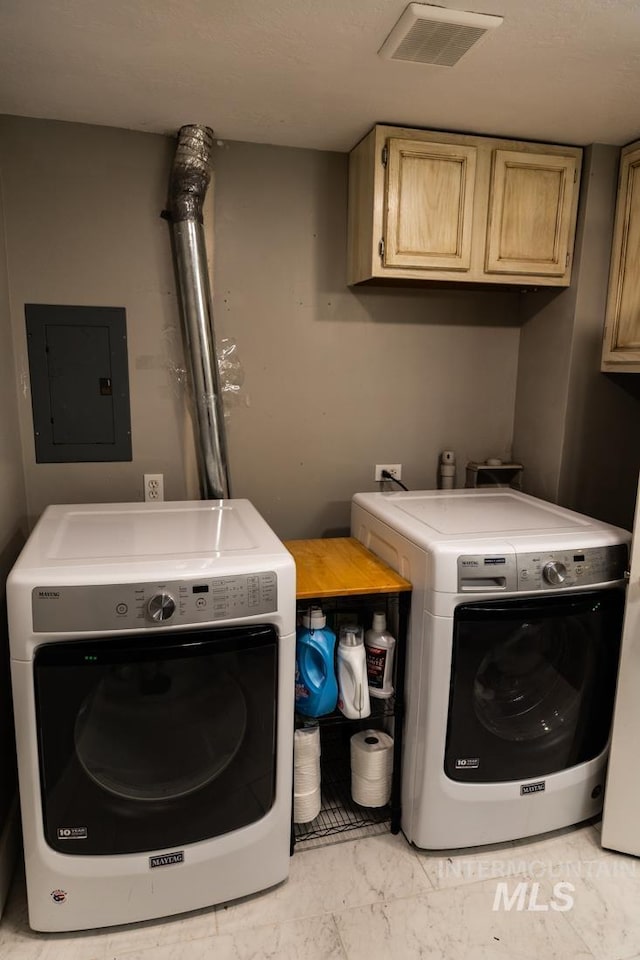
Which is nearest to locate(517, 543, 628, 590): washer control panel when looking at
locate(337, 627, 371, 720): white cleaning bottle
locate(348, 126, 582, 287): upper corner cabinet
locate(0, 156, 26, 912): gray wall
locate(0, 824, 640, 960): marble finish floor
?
locate(337, 627, 371, 720): white cleaning bottle

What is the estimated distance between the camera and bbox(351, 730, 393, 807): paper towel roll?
1938 millimetres

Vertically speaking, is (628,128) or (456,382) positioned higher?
(628,128)

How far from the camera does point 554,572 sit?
1728mm

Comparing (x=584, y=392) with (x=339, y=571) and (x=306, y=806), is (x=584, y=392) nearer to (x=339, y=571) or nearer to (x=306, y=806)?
(x=339, y=571)

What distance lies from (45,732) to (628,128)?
8.26 ft

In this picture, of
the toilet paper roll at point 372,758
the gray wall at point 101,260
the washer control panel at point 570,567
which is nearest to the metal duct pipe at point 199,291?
the gray wall at point 101,260

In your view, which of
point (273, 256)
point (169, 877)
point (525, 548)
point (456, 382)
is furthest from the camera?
point (456, 382)

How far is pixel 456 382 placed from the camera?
2621 millimetres

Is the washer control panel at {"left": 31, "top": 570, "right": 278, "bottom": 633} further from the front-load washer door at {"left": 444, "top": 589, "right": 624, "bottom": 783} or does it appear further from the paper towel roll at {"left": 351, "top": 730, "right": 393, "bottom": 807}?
the paper towel roll at {"left": 351, "top": 730, "right": 393, "bottom": 807}

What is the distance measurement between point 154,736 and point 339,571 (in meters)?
0.71

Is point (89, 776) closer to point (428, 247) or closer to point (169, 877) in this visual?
point (169, 877)

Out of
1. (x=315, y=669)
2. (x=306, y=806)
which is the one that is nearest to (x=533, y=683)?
(x=315, y=669)

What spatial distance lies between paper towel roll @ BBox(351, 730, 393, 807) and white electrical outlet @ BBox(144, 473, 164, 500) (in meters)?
1.13

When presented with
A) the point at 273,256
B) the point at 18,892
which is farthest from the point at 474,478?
the point at 18,892
